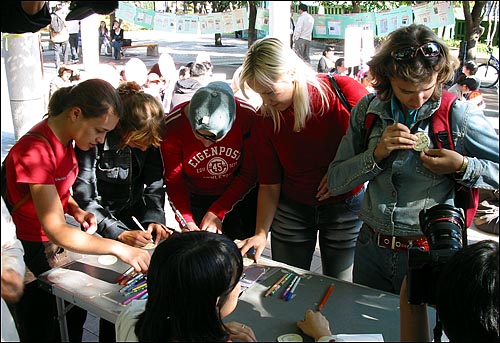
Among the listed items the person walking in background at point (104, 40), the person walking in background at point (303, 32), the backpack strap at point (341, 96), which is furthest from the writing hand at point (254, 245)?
the person walking in background at point (104, 40)

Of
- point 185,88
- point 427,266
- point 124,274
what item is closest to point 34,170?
point 124,274

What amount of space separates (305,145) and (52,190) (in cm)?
86

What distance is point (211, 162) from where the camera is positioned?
1981 mm

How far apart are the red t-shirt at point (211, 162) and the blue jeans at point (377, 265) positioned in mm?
564

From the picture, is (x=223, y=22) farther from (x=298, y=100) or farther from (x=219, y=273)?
(x=219, y=273)

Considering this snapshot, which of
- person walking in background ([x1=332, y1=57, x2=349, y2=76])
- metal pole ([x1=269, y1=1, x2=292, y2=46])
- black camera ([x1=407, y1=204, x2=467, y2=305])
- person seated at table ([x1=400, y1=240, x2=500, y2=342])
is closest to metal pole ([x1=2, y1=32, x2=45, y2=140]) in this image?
metal pole ([x1=269, y1=1, x2=292, y2=46])

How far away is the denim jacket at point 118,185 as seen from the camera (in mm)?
1957

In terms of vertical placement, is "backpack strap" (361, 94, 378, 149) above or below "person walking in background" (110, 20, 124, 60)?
below

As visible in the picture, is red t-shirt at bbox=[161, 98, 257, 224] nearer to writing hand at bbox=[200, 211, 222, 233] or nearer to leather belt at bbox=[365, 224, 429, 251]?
writing hand at bbox=[200, 211, 222, 233]

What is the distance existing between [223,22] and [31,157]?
5.48 metres

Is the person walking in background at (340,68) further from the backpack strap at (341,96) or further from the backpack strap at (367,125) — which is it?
the backpack strap at (367,125)

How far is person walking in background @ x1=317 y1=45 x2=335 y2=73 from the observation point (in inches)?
304

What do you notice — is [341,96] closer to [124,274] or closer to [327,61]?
[124,274]

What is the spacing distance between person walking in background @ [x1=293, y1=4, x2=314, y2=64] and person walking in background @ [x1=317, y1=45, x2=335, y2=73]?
1.49 ft
